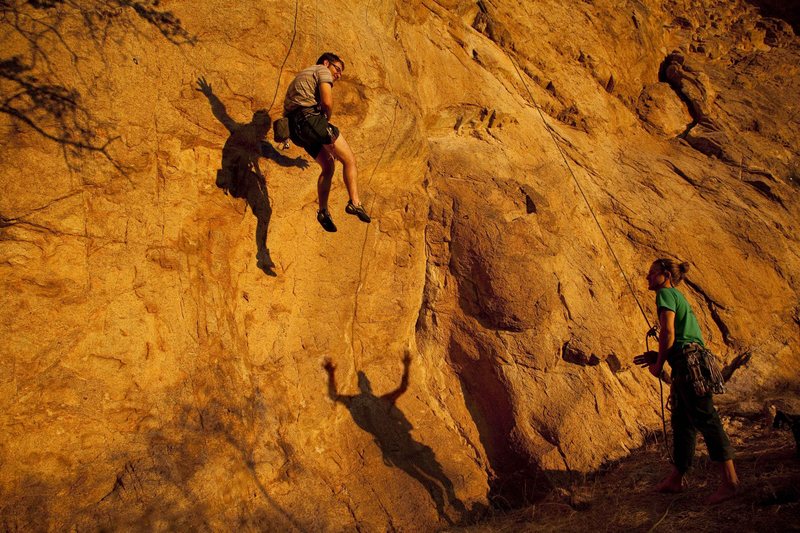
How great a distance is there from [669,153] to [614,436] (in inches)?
219

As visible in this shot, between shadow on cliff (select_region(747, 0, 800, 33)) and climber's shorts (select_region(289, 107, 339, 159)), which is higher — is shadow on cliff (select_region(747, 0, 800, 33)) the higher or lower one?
the higher one

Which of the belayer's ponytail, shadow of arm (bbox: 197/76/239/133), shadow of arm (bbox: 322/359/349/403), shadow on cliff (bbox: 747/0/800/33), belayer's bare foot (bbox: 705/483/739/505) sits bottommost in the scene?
shadow of arm (bbox: 322/359/349/403)

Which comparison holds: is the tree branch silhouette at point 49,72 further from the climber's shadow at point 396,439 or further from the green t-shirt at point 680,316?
the green t-shirt at point 680,316

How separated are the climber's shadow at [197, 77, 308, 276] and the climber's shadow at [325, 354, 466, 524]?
1571mm

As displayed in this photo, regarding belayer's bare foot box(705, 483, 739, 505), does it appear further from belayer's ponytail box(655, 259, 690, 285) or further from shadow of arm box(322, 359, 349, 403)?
shadow of arm box(322, 359, 349, 403)

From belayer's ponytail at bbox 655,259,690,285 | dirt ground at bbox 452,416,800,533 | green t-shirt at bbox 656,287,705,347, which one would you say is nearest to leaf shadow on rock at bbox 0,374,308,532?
dirt ground at bbox 452,416,800,533

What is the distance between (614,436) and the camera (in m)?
5.86

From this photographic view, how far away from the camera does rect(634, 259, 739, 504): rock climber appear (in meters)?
3.90

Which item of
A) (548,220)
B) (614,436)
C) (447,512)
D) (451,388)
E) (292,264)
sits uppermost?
(548,220)

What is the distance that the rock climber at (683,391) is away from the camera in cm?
390

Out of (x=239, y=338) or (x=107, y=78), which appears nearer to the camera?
(x=107, y=78)

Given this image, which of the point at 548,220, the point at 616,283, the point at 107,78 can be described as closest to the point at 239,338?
the point at 107,78

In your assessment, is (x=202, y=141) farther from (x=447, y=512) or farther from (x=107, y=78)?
(x=447, y=512)

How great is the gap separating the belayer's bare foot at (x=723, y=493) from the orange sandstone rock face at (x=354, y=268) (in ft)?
5.77
